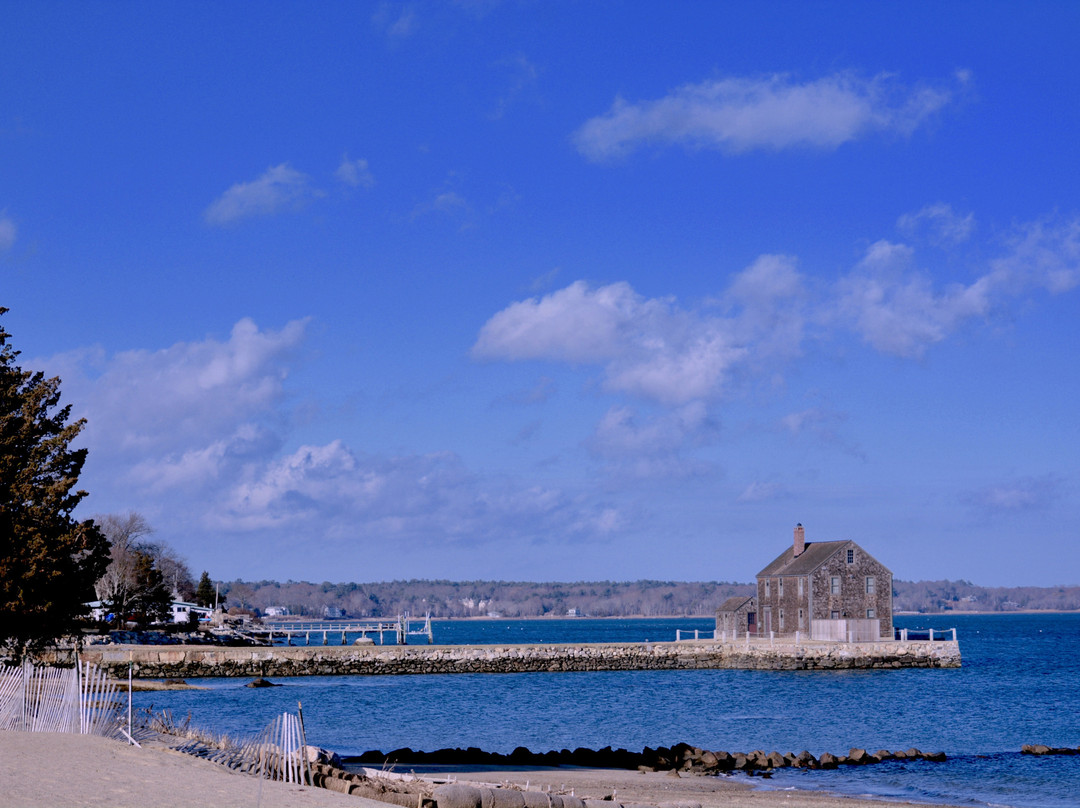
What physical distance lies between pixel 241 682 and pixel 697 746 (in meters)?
37.3

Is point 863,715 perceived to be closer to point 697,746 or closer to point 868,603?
point 697,746

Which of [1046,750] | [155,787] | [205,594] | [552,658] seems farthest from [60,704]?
[205,594]

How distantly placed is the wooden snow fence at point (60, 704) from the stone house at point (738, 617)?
68.4 m

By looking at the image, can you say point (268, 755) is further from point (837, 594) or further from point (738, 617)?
point (738, 617)

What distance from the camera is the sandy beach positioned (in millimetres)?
18578

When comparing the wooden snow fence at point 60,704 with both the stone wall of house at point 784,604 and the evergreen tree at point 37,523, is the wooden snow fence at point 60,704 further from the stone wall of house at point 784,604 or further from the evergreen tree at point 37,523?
the stone wall of house at point 784,604

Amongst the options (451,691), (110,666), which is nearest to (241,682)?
(110,666)

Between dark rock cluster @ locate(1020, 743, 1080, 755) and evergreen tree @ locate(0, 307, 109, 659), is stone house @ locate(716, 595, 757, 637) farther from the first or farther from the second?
evergreen tree @ locate(0, 307, 109, 659)

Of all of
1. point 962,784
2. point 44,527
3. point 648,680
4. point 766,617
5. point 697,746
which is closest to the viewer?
point 962,784

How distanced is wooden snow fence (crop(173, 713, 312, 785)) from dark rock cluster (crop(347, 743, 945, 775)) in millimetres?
9304

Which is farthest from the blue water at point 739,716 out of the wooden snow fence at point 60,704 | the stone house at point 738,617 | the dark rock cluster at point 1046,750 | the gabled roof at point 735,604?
the gabled roof at point 735,604

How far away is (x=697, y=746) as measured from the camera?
41.5 meters

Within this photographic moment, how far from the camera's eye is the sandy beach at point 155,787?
18.6 meters

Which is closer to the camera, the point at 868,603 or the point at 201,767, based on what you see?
the point at 201,767
